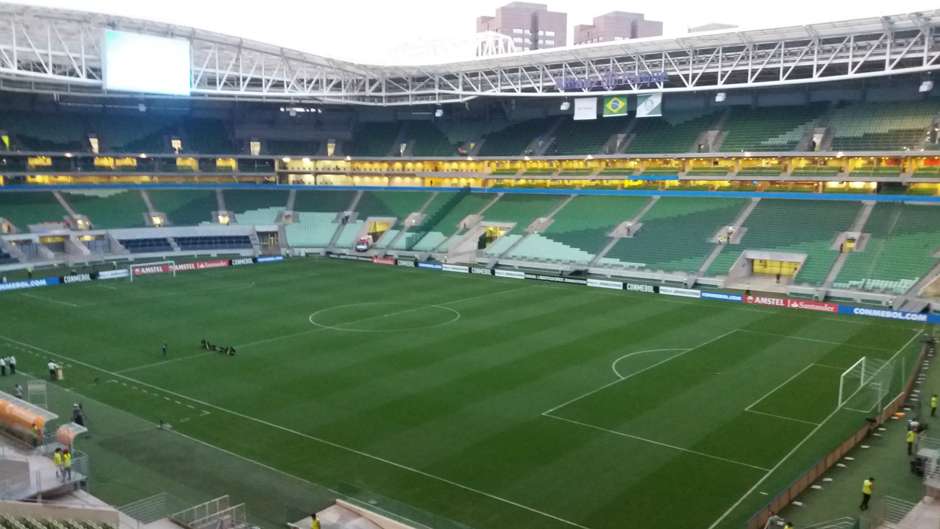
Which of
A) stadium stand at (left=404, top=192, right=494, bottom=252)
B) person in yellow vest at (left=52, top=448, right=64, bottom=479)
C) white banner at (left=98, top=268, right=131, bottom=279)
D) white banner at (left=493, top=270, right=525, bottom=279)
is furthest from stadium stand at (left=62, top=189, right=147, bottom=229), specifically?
person in yellow vest at (left=52, top=448, right=64, bottom=479)

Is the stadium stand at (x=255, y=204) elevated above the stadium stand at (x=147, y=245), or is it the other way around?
the stadium stand at (x=255, y=204)

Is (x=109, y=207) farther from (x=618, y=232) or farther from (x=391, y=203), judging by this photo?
(x=618, y=232)

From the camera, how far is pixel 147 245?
62000mm

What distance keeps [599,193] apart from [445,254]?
14.2 m

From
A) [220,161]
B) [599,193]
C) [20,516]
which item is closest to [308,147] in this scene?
[220,161]

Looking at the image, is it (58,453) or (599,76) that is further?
(599,76)

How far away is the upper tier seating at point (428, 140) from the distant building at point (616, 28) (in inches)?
4967

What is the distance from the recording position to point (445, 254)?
59.6 metres

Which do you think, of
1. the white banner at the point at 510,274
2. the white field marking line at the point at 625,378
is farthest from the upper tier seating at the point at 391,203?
the white field marking line at the point at 625,378

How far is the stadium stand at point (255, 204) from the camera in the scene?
69.0 m

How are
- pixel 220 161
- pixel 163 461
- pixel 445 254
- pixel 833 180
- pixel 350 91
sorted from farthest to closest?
pixel 220 161, pixel 350 91, pixel 445 254, pixel 833 180, pixel 163 461

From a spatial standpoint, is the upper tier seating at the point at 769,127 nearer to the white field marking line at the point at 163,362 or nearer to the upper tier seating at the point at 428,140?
the upper tier seating at the point at 428,140

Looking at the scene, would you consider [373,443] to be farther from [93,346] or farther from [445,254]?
[445,254]

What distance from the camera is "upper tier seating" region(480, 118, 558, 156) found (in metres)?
69.2
